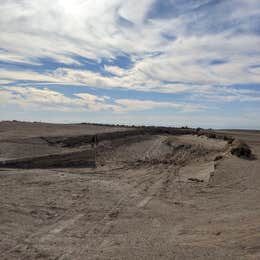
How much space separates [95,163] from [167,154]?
17.2 feet

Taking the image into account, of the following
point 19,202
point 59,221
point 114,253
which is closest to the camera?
point 114,253

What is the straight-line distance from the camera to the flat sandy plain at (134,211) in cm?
822

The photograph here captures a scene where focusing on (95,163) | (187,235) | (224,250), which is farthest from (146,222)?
(95,163)

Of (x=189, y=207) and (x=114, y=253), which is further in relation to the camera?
(x=189, y=207)

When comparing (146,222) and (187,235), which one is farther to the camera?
(146,222)

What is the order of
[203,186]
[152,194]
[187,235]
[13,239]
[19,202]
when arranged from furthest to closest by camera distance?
[203,186], [152,194], [19,202], [187,235], [13,239]

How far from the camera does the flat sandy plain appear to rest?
27.0ft

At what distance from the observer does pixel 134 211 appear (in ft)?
38.5

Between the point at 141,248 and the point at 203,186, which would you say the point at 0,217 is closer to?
the point at 141,248

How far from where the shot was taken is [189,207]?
12.7 metres

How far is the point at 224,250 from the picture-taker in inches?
316

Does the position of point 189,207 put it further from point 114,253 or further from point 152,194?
point 114,253

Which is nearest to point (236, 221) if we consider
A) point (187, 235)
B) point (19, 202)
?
point (187, 235)

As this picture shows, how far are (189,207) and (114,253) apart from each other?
16.5ft
